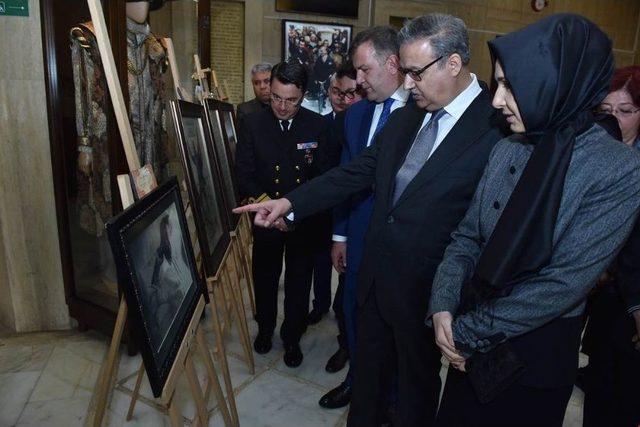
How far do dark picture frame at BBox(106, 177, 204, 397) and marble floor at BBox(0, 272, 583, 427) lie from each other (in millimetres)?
1012

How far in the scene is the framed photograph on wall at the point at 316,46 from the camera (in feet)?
20.9

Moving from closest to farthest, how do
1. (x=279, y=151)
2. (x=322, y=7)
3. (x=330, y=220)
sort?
(x=279, y=151) < (x=330, y=220) < (x=322, y=7)

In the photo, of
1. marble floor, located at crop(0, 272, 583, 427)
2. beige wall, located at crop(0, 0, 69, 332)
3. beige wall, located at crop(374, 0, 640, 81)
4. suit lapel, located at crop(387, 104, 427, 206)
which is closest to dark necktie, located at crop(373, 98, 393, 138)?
suit lapel, located at crop(387, 104, 427, 206)

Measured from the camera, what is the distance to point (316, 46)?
649 centimetres

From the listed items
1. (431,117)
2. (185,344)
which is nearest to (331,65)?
(431,117)

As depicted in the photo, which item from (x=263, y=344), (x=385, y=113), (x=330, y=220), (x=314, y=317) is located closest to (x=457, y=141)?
(x=385, y=113)

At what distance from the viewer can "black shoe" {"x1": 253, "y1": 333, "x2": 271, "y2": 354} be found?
9.12ft

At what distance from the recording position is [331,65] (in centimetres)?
662

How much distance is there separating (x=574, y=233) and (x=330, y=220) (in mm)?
1899

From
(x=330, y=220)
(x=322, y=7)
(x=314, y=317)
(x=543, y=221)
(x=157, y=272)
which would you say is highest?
(x=322, y=7)

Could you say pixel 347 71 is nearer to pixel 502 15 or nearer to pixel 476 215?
pixel 476 215

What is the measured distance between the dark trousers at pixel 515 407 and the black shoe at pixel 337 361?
55.2 inches

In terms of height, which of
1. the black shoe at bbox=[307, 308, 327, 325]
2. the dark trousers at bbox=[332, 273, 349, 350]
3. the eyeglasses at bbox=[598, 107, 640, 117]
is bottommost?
the black shoe at bbox=[307, 308, 327, 325]

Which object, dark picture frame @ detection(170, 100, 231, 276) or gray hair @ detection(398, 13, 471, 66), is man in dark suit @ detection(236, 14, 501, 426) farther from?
dark picture frame @ detection(170, 100, 231, 276)
